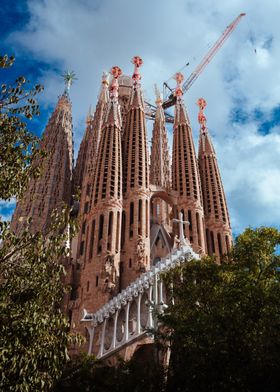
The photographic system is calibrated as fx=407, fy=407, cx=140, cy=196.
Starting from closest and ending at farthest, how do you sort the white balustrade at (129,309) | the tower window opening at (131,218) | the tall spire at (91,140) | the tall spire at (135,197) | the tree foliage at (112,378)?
1. the tree foliage at (112,378)
2. the white balustrade at (129,309)
3. the tall spire at (135,197)
4. the tower window opening at (131,218)
5. the tall spire at (91,140)

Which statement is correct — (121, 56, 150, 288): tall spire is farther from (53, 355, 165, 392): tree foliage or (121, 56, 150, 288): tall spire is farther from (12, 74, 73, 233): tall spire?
(53, 355, 165, 392): tree foliage

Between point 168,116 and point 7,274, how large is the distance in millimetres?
64237

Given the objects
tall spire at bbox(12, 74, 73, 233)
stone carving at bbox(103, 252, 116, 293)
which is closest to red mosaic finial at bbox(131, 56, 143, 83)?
tall spire at bbox(12, 74, 73, 233)

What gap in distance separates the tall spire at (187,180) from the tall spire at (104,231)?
6.74 meters

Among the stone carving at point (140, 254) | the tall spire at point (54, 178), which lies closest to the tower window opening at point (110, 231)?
the stone carving at point (140, 254)

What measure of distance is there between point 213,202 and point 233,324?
28496mm

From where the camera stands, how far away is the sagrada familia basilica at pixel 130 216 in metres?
22.9

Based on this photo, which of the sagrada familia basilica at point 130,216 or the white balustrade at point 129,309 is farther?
the sagrada familia basilica at point 130,216

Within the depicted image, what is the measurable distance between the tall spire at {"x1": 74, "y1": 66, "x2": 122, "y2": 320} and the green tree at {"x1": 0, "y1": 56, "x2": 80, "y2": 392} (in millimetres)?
14239

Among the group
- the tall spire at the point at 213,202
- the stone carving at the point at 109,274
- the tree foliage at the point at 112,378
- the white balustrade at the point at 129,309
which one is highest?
the tall spire at the point at 213,202

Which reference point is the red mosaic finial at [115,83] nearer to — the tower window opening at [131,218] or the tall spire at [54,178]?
the tall spire at [54,178]

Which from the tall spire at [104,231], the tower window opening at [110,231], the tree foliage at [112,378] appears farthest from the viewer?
the tower window opening at [110,231]

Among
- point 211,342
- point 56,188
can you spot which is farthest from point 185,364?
point 56,188

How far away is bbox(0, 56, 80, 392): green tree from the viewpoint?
7.84 meters
